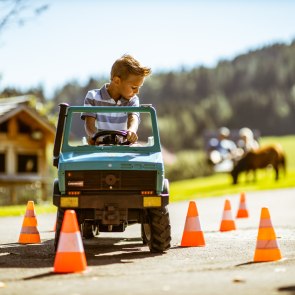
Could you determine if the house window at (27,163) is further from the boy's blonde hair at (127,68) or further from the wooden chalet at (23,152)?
the boy's blonde hair at (127,68)

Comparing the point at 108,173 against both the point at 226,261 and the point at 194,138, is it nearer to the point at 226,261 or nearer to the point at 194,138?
the point at 226,261

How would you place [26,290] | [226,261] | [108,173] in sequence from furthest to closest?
[108,173]
[226,261]
[26,290]

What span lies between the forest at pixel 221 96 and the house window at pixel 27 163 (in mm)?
79777

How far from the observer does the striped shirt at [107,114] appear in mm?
10141

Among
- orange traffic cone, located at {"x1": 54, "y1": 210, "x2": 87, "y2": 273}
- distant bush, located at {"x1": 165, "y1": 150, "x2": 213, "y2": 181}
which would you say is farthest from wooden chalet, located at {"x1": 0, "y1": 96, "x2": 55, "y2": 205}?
distant bush, located at {"x1": 165, "y1": 150, "x2": 213, "y2": 181}

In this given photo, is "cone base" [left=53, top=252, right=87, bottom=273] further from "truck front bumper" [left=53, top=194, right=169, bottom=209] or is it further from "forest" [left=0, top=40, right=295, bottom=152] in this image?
"forest" [left=0, top=40, right=295, bottom=152]

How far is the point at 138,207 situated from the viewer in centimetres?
912

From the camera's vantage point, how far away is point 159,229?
9492 millimetres

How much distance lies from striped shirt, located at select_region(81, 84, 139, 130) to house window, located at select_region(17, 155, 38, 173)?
32722 millimetres

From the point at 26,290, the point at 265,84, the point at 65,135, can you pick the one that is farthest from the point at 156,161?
the point at 265,84

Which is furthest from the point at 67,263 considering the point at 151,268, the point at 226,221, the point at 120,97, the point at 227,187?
the point at 227,187

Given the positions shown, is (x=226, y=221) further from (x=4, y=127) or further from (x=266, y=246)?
(x=4, y=127)

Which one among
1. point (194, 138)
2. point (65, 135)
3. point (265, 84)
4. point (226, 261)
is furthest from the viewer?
point (265, 84)

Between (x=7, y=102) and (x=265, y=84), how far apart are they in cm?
13072
